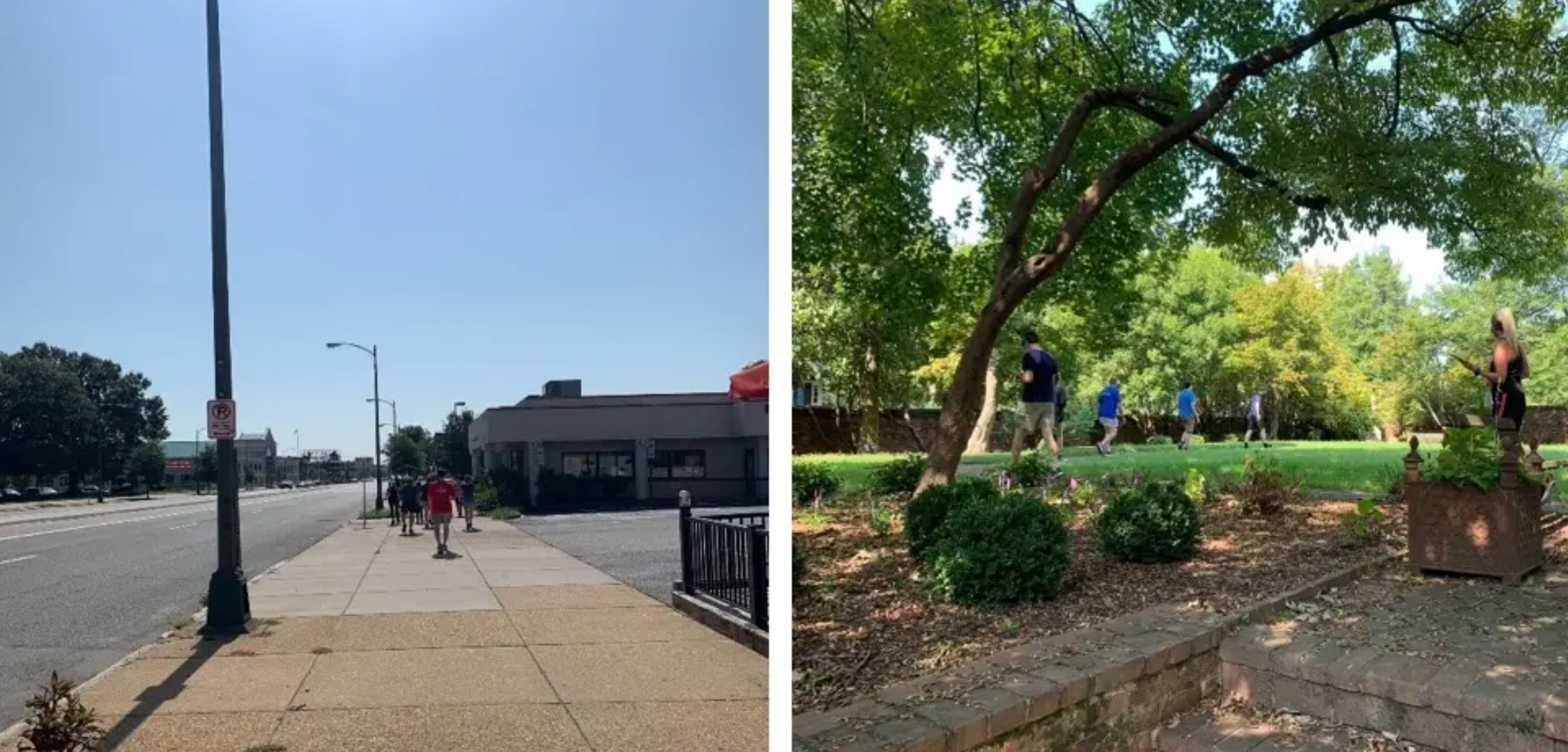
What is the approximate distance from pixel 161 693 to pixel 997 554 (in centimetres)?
235

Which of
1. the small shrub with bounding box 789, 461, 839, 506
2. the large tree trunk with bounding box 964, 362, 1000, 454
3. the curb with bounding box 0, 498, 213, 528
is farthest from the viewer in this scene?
the large tree trunk with bounding box 964, 362, 1000, 454

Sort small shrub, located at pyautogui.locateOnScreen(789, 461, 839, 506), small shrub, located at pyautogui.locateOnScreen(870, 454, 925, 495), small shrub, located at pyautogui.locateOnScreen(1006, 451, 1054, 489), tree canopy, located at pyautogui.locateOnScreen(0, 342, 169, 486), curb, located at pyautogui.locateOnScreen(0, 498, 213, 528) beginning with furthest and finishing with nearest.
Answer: small shrub, located at pyautogui.locateOnScreen(1006, 451, 1054, 489), small shrub, located at pyautogui.locateOnScreen(870, 454, 925, 495), small shrub, located at pyautogui.locateOnScreen(789, 461, 839, 506), curb, located at pyautogui.locateOnScreen(0, 498, 213, 528), tree canopy, located at pyautogui.locateOnScreen(0, 342, 169, 486)

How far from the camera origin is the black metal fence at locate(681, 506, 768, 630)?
3.81m

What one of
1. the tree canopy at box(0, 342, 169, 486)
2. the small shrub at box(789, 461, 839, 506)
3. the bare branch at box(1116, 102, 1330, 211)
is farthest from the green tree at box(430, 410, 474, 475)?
the bare branch at box(1116, 102, 1330, 211)

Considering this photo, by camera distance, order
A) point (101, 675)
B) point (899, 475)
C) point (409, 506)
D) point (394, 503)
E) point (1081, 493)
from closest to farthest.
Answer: point (101, 675) → point (899, 475) → point (1081, 493) → point (409, 506) → point (394, 503)

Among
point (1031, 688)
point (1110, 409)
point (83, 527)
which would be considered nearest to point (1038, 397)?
point (1110, 409)

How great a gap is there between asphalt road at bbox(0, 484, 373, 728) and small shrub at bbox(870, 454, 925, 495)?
1.96m

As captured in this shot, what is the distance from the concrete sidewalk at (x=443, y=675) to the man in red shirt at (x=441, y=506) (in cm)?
7

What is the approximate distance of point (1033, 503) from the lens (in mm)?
2871

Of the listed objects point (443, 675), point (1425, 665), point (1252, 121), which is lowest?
point (443, 675)

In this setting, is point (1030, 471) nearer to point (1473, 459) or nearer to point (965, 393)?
point (965, 393)

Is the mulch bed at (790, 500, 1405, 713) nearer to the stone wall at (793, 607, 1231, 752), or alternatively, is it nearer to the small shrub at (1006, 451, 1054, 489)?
the stone wall at (793, 607, 1231, 752)

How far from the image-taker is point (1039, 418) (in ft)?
9.89

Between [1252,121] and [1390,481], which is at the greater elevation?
[1252,121]
